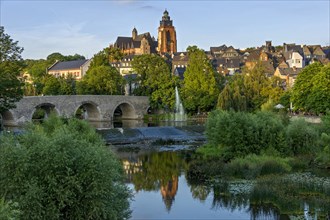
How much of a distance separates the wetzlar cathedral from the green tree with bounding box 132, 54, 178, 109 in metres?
56.9

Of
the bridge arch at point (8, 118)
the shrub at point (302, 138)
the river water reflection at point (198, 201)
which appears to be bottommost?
the river water reflection at point (198, 201)

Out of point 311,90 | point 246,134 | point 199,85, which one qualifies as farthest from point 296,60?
point 246,134

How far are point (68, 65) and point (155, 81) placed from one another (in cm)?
4212

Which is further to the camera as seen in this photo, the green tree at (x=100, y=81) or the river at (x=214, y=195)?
the green tree at (x=100, y=81)

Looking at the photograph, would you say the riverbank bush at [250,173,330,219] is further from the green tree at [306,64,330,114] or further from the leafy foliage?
the leafy foliage

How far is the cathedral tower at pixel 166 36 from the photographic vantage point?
412ft

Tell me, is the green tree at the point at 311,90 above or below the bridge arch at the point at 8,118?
above

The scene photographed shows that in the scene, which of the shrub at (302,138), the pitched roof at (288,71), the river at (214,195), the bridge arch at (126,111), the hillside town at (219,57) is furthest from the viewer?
the hillside town at (219,57)

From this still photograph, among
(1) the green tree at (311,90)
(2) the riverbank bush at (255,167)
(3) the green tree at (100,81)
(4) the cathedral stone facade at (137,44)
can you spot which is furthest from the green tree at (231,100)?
(4) the cathedral stone facade at (137,44)

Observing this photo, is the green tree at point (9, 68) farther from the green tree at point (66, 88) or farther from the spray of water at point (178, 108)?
the green tree at point (66, 88)

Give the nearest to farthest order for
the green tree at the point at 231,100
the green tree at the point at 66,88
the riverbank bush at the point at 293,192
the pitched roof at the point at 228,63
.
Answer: the riverbank bush at the point at 293,192 < the green tree at the point at 231,100 < the green tree at the point at 66,88 < the pitched roof at the point at 228,63

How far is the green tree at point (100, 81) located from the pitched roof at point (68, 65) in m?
A: 33.1

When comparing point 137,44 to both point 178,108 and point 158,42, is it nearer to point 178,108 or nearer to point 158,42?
point 158,42

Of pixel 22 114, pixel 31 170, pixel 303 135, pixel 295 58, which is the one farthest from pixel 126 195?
pixel 295 58
